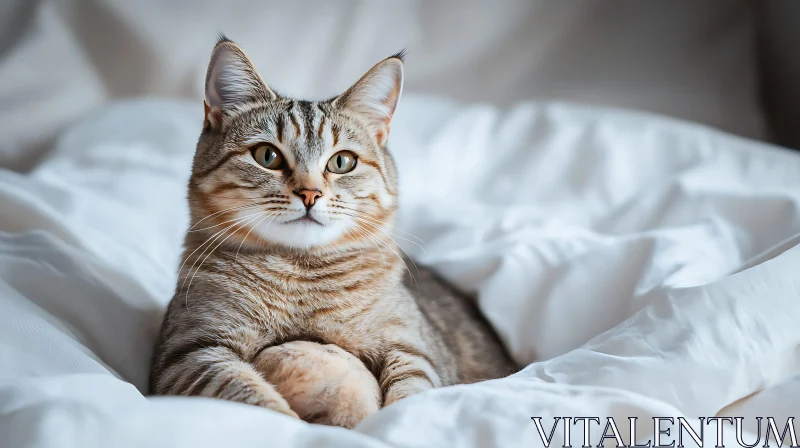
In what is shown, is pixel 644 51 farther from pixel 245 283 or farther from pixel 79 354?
pixel 79 354

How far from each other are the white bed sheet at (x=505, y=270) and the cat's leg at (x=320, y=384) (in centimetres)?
16

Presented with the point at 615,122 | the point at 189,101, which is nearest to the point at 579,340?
the point at 615,122

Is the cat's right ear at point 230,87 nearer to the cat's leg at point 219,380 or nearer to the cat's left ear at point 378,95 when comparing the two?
the cat's left ear at point 378,95

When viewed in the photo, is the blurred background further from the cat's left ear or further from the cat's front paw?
the cat's front paw

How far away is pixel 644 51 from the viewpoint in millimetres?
2928

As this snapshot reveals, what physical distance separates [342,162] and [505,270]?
0.55 metres

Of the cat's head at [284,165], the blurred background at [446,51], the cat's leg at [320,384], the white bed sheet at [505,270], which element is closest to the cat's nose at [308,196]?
the cat's head at [284,165]

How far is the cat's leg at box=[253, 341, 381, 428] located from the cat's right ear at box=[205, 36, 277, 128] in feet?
1.69

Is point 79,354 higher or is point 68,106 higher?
point 68,106

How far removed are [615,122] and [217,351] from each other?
1788mm

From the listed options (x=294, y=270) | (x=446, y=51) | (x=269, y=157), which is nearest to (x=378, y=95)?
(x=269, y=157)

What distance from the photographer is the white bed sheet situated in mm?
933

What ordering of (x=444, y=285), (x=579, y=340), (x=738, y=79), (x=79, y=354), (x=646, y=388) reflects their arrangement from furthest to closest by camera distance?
(x=738, y=79) < (x=444, y=285) < (x=579, y=340) < (x=79, y=354) < (x=646, y=388)

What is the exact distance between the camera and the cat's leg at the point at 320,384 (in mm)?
1133
